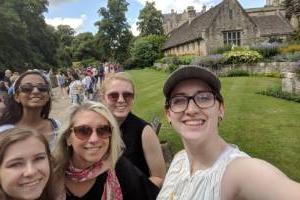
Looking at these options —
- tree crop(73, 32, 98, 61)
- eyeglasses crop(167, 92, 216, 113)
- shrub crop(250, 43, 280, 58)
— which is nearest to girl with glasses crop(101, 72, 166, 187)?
eyeglasses crop(167, 92, 216, 113)

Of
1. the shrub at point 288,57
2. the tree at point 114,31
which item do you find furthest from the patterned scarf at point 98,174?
the tree at point 114,31

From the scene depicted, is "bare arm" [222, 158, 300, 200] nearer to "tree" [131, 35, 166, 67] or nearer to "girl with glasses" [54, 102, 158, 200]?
"girl with glasses" [54, 102, 158, 200]

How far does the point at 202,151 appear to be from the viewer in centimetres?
239

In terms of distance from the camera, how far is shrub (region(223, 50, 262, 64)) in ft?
107

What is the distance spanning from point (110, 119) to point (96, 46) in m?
92.2

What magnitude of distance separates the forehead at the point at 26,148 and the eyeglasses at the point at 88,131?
391 millimetres

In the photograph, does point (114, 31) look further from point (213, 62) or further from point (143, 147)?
point (143, 147)

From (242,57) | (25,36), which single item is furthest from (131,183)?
(25,36)

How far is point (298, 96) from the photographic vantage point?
1778 cm

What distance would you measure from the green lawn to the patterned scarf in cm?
527

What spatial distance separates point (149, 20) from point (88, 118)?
8614 cm

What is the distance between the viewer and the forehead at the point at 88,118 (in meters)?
3.29

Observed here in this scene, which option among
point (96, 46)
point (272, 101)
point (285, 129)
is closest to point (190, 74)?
point (285, 129)

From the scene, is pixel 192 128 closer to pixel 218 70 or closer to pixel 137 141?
pixel 137 141
